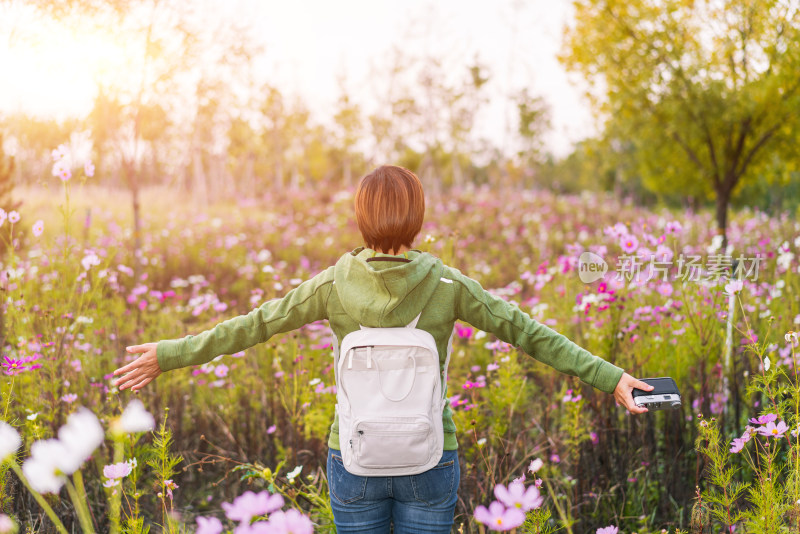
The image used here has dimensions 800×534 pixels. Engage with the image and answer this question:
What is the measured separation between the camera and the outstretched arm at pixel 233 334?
180 cm

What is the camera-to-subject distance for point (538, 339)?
1.75 metres

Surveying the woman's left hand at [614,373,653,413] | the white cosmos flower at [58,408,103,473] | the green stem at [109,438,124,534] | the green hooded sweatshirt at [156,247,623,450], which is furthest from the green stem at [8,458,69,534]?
the woman's left hand at [614,373,653,413]

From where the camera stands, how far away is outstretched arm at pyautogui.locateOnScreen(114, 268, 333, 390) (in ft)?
5.89

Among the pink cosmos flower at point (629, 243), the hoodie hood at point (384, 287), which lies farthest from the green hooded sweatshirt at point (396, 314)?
the pink cosmos flower at point (629, 243)

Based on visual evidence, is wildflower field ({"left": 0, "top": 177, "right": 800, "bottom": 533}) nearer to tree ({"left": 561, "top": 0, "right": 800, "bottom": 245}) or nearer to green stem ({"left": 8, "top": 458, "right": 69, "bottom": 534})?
green stem ({"left": 8, "top": 458, "right": 69, "bottom": 534})

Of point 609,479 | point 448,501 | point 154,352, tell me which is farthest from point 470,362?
point 154,352

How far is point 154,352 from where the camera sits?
5.92 feet

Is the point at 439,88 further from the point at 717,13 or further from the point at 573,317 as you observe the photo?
the point at 573,317

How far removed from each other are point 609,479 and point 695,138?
305 inches

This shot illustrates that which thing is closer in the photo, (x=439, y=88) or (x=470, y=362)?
(x=470, y=362)

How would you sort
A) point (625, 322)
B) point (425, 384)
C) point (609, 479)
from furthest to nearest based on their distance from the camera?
point (625, 322), point (609, 479), point (425, 384)

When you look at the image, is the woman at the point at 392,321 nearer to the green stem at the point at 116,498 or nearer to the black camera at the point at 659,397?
the black camera at the point at 659,397

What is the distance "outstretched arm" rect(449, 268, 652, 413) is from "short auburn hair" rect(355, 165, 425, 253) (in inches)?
8.3

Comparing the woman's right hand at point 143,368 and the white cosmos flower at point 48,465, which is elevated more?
the white cosmos flower at point 48,465
